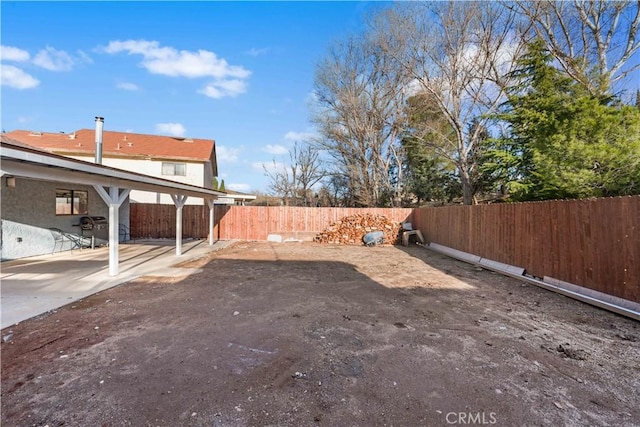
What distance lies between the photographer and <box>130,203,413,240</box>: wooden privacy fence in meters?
13.9

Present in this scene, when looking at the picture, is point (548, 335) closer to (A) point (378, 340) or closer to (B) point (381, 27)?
(A) point (378, 340)

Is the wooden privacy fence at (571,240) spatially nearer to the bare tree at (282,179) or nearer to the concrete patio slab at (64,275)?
the concrete patio slab at (64,275)

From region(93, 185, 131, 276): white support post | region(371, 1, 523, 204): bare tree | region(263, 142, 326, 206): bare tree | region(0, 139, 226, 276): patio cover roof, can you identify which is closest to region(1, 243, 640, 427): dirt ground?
region(93, 185, 131, 276): white support post

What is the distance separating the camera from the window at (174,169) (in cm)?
1689

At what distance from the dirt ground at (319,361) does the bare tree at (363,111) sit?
16.0 metres

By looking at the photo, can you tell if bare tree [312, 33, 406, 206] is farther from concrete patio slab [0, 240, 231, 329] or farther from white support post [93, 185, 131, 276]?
white support post [93, 185, 131, 276]

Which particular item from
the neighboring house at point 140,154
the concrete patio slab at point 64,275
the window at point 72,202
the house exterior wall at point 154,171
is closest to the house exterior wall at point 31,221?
the window at point 72,202

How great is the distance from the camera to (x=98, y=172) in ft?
16.7

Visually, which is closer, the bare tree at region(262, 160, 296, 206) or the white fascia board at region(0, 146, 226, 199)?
the white fascia board at region(0, 146, 226, 199)

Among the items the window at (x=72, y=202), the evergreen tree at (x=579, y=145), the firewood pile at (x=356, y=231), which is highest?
the evergreen tree at (x=579, y=145)

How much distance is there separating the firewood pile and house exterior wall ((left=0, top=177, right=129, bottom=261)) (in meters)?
9.34

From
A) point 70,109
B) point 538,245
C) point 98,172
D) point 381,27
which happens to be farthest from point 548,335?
point 70,109

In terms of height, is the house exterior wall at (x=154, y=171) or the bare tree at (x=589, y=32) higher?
the bare tree at (x=589, y=32)

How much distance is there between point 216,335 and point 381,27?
17367 mm
